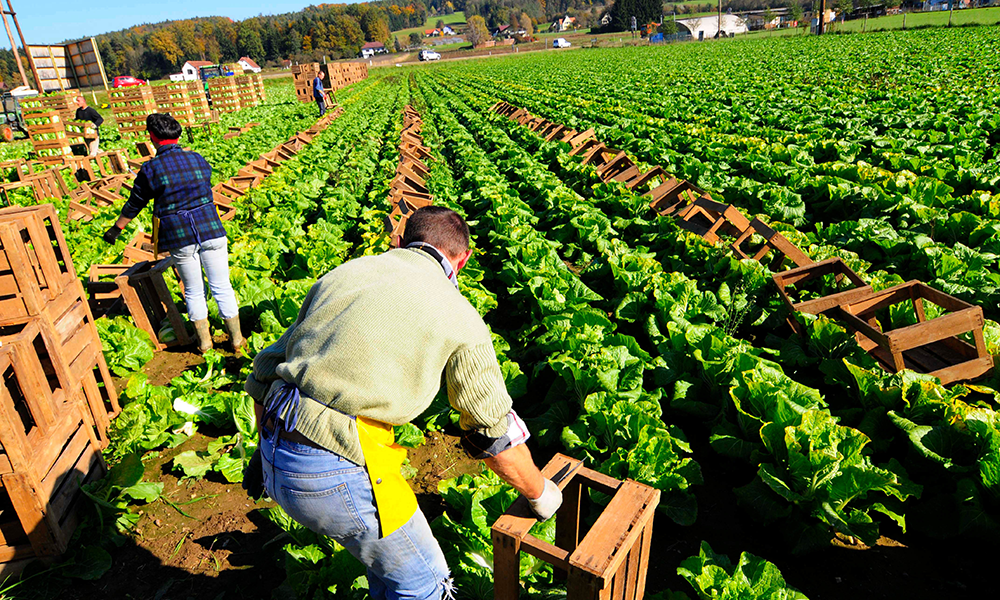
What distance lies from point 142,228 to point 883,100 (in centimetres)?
1802

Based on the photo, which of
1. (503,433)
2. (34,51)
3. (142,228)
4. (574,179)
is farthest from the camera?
(34,51)

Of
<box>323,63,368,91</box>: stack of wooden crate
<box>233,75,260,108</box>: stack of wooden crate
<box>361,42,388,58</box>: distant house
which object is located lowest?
<box>233,75,260,108</box>: stack of wooden crate

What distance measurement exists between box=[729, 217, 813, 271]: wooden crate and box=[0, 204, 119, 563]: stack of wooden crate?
5805 mm

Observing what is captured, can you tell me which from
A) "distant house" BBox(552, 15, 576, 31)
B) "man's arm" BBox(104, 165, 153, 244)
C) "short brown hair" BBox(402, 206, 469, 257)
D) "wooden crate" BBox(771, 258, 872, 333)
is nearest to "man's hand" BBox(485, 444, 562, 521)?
"short brown hair" BBox(402, 206, 469, 257)

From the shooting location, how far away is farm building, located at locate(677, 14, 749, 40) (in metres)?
86.2

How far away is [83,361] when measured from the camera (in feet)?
13.0

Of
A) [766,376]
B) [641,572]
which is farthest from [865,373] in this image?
[641,572]

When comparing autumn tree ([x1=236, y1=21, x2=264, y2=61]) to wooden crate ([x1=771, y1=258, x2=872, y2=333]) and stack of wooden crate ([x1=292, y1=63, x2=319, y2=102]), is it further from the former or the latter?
wooden crate ([x1=771, y1=258, x2=872, y2=333])

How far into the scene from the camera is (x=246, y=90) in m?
31.1

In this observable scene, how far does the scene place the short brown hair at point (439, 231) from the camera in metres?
2.10

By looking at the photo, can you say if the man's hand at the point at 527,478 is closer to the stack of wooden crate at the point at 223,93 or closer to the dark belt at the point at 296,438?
the dark belt at the point at 296,438

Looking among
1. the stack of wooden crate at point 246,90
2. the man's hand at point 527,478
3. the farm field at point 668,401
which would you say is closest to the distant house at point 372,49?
the stack of wooden crate at point 246,90

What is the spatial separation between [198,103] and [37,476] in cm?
2602

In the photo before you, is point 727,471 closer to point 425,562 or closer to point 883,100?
point 425,562
